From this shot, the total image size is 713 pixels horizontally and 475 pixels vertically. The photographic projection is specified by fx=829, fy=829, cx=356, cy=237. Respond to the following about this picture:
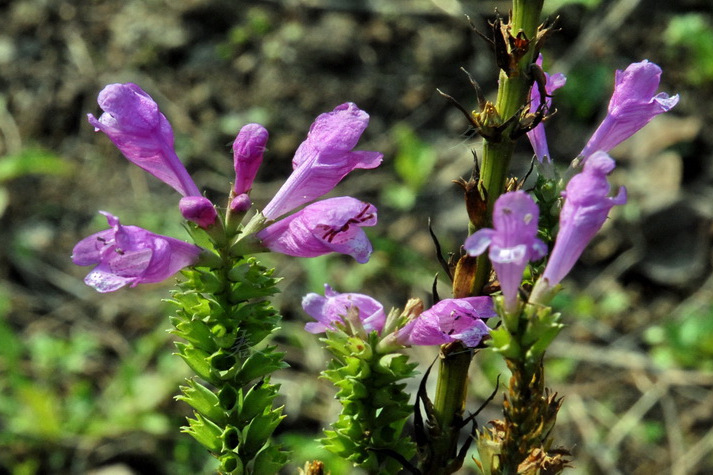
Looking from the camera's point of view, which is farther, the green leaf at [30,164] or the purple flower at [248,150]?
the green leaf at [30,164]

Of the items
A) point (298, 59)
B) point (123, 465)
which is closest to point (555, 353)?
point (123, 465)

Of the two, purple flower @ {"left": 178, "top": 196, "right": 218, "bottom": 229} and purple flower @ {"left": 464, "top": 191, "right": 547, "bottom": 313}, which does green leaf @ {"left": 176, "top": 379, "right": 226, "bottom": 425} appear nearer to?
purple flower @ {"left": 178, "top": 196, "right": 218, "bottom": 229}

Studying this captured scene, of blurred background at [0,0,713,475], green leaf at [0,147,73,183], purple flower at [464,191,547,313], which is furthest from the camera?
green leaf at [0,147,73,183]

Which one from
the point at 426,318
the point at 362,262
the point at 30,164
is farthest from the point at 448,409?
the point at 30,164

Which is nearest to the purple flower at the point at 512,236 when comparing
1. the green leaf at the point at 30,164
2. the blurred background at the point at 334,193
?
the blurred background at the point at 334,193

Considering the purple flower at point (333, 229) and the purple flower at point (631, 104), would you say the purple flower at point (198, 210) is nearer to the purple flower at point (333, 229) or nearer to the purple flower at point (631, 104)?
the purple flower at point (333, 229)

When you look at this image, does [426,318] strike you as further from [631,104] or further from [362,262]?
[631,104]

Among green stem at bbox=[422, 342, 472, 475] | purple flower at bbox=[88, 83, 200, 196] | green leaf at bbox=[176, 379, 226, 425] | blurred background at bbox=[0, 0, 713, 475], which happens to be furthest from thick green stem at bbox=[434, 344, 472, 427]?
blurred background at bbox=[0, 0, 713, 475]
